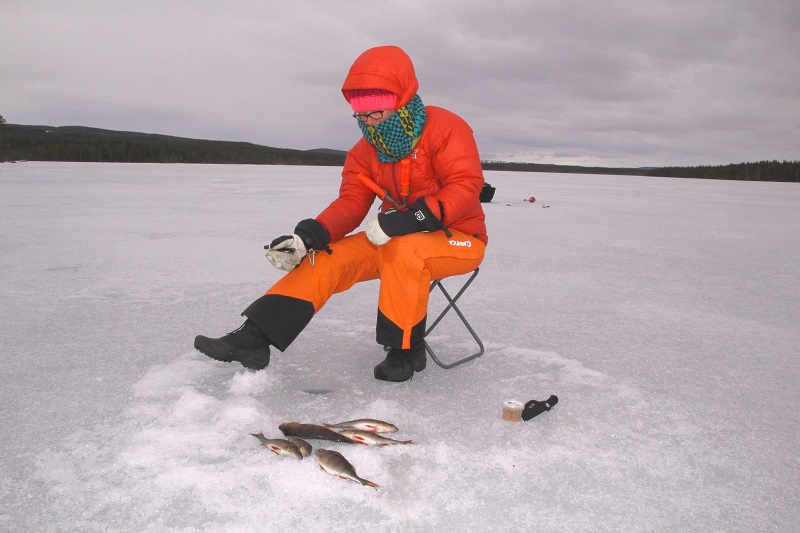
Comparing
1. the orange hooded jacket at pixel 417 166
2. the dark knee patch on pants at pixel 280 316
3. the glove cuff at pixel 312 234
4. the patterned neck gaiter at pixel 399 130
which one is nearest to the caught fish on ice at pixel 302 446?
the dark knee patch on pants at pixel 280 316

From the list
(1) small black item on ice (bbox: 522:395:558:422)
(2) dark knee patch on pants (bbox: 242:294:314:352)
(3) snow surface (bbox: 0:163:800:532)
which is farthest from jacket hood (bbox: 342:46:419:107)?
(1) small black item on ice (bbox: 522:395:558:422)

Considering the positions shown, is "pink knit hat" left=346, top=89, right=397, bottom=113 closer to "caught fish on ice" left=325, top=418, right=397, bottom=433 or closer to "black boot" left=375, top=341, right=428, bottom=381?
"black boot" left=375, top=341, right=428, bottom=381

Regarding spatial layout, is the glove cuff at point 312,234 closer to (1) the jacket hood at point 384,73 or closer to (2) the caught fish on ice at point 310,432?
(1) the jacket hood at point 384,73

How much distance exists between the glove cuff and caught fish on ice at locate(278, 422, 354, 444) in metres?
0.78

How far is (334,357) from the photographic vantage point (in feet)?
8.74

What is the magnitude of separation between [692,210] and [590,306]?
8892 millimetres

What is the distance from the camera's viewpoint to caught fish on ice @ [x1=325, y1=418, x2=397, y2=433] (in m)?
1.89

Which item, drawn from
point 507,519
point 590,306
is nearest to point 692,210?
point 590,306

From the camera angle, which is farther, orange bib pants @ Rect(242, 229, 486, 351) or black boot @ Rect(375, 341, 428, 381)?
black boot @ Rect(375, 341, 428, 381)

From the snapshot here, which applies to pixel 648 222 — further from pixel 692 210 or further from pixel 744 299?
pixel 744 299

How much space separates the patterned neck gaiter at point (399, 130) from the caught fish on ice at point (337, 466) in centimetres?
133

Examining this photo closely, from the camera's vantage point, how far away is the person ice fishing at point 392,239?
2.29 meters

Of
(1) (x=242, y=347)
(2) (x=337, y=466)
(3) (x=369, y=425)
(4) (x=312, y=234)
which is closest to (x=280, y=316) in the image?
(1) (x=242, y=347)

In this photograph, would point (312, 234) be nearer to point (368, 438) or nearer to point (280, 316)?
point (280, 316)
